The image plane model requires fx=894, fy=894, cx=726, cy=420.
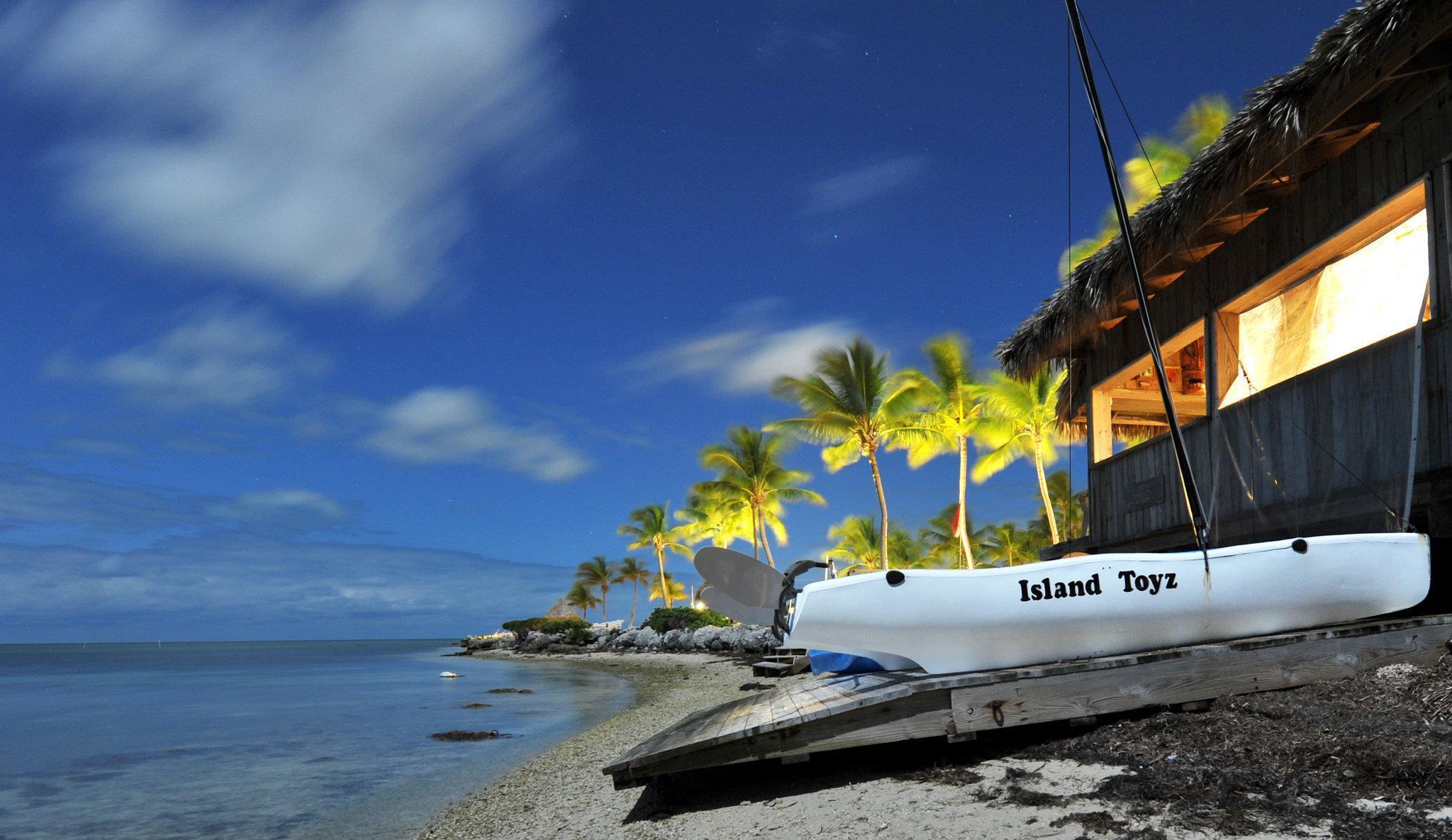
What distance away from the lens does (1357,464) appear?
6.98 metres

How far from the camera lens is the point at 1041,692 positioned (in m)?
5.15

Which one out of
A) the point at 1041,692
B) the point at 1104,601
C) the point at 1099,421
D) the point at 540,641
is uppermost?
the point at 1099,421

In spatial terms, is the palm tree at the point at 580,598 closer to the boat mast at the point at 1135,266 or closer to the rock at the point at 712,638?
the rock at the point at 712,638

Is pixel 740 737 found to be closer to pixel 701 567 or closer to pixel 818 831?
pixel 818 831

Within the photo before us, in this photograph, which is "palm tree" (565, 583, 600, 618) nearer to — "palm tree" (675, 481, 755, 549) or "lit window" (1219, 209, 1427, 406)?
"palm tree" (675, 481, 755, 549)

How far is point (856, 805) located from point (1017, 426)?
24.8m

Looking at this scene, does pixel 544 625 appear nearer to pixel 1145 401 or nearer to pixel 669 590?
pixel 669 590

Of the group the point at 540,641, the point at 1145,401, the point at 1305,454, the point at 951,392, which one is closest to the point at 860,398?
the point at 951,392

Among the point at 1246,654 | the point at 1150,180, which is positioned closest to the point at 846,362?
the point at 1150,180

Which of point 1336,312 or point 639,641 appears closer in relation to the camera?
point 1336,312

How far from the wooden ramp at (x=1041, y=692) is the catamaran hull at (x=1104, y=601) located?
136 millimetres

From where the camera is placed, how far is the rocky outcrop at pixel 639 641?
3089 centimetres

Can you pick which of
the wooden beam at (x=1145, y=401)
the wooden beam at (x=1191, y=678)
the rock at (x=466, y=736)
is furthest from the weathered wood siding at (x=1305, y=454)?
the rock at (x=466, y=736)

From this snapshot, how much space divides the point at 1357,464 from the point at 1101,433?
521 cm
